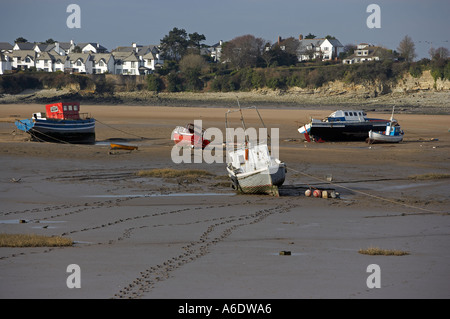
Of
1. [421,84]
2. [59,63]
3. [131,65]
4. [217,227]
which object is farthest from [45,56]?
[217,227]

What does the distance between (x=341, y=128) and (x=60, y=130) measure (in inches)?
678

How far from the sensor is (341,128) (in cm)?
3841

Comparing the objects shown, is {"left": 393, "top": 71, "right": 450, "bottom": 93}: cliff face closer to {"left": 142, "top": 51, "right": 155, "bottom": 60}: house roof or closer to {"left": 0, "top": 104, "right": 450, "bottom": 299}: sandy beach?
{"left": 0, "top": 104, "right": 450, "bottom": 299}: sandy beach

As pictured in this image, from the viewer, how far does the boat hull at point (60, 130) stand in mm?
34625

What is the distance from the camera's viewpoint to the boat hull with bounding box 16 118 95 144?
114ft

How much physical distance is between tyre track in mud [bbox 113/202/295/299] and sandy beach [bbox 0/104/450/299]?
0.03 m

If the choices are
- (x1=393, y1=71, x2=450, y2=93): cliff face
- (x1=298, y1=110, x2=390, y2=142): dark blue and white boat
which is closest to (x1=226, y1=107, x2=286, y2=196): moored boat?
(x1=298, y1=110, x2=390, y2=142): dark blue and white boat

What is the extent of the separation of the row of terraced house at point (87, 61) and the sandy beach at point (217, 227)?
98966 millimetres

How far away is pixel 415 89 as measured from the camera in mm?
83188

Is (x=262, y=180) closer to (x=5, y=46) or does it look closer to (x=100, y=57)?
(x=100, y=57)

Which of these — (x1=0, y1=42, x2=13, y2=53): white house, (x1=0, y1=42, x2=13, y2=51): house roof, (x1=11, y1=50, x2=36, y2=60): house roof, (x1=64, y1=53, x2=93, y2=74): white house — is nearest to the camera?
(x1=64, y1=53, x2=93, y2=74): white house

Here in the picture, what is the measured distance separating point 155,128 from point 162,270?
3355 cm

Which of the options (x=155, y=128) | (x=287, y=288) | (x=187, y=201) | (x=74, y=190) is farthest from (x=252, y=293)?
(x=155, y=128)

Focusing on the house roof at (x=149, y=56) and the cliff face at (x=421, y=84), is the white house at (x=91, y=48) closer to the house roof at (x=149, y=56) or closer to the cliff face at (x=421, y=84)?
the house roof at (x=149, y=56)
